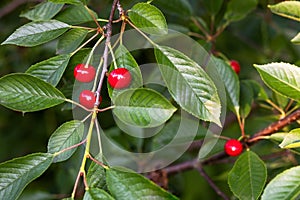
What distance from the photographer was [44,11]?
108cm

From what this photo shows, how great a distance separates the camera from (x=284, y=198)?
789 millimetres

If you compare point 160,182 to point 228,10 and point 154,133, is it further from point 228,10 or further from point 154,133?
point 228,10

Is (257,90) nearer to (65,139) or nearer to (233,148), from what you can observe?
(233,148)

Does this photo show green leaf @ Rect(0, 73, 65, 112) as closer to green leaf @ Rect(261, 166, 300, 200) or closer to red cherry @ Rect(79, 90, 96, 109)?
red cherry @ Rect(79, 90, 96, 109)

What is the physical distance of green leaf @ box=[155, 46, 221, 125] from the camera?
885mm

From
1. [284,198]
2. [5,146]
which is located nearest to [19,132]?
[5,146]

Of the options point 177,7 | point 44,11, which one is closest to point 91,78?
point 44,11

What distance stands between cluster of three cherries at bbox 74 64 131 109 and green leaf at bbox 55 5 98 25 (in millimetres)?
112

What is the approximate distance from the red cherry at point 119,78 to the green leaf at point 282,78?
0.22 meters

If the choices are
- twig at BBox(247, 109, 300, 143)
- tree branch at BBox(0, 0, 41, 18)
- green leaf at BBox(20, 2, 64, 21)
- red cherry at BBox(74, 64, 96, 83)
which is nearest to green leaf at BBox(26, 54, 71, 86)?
red cherry at BBox(74, 64, 96, 83)

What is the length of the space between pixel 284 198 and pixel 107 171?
11.1 inches

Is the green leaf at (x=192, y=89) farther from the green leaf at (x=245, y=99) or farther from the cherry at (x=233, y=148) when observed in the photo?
the green leaf at (x=245, y=99)

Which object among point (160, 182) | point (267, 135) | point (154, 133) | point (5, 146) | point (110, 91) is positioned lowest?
point (5, 146)

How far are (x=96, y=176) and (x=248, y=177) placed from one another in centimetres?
33
